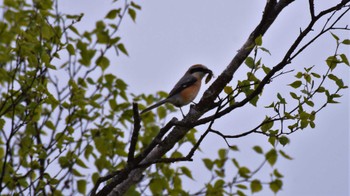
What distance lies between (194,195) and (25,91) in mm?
2250

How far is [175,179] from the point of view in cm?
670

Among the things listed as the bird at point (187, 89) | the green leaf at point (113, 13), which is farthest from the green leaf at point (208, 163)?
the green leaf at point (113, 13)

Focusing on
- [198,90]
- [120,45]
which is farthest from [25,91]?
[198,90]

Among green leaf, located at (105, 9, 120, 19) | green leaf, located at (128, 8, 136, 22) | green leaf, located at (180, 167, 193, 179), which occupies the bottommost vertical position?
green leaf, located at (180, 167, 193, 179)

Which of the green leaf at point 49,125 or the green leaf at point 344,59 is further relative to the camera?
the green leaf at point 49,125

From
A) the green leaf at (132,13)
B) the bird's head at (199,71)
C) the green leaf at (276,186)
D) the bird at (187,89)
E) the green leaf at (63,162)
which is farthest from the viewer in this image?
the bird's head at (199,71)

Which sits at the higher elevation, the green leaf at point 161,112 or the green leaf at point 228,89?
the green leaf at point 161,112

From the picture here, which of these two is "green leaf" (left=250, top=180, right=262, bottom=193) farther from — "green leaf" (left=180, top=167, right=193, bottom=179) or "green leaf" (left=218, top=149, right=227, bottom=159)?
"green leaf" (left=180, top=167, right=193, bottom=179)

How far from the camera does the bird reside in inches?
283

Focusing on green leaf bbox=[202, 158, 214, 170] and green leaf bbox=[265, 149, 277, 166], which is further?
green leaf bbox=[202, 158, 214, 170]

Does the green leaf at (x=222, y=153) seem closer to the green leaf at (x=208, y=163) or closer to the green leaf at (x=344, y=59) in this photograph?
the green leaf at (x=208, y=163)

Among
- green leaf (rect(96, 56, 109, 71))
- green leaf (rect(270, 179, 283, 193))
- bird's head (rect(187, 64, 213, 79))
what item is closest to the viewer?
green leaf (rect(96, 56, 109, 71))

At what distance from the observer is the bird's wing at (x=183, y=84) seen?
23.9ft

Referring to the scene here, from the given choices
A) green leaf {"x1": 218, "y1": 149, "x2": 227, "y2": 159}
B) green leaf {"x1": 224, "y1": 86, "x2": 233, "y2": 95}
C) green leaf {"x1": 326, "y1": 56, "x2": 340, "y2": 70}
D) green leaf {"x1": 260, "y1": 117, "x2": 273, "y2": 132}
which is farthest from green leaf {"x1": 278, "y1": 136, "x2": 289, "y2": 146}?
green leaf {"x1": 218, "y1": 149, "x2": 227, "y2": 159}
